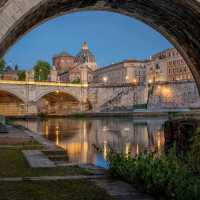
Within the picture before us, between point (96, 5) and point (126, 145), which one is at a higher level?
point (96, 5)

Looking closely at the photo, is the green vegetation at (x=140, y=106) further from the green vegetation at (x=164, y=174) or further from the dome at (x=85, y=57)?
the green vegetation at (x=164, y=174)

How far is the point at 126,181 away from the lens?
950 cm

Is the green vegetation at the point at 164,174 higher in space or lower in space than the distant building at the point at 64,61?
lower

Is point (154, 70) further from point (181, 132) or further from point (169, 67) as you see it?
point (181, 132)

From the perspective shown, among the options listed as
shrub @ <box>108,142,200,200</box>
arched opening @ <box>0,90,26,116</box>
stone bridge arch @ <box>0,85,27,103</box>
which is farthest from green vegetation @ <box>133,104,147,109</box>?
shrub @ <box>108,142,200,200</box>

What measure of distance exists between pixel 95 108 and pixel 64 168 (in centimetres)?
8448

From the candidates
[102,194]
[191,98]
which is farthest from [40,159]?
[191,98]

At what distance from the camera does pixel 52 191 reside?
322 inches

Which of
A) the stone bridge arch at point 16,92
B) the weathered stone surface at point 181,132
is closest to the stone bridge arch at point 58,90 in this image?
the stone bridge arch at point 16,92

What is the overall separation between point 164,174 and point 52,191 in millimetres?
2311

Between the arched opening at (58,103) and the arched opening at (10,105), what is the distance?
6355 mm

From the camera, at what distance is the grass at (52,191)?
7656 millimetres

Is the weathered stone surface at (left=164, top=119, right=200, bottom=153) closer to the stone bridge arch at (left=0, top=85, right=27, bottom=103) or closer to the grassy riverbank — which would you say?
the grassy riverbank

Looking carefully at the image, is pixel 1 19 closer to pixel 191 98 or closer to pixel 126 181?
pixel 126 181
